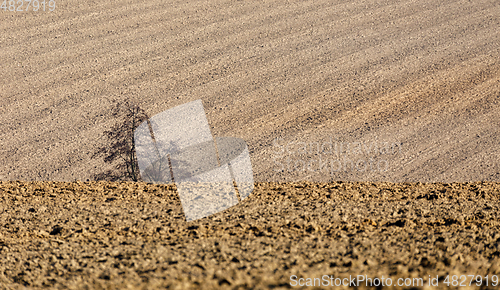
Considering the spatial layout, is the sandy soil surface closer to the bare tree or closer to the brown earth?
the brown earth

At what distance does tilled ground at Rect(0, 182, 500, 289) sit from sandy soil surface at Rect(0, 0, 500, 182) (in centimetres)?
365

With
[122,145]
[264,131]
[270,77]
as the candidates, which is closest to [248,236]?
[264,131]

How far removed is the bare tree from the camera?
13461mm

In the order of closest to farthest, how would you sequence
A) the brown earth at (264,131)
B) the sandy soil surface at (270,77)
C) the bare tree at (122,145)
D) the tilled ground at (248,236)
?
1. the tilled ground at (248,236)
2. the brown earth at (264,131)
3. the bare tree at (122,145)
4. the sandy soil surface at (270,77)

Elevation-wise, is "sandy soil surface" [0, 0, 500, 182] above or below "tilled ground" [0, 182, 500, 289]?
above

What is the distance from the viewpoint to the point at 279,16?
2219cm

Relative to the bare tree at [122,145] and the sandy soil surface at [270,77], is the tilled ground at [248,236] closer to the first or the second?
the bare tree at [122,145]

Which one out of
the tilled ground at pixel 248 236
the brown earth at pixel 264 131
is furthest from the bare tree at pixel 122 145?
the tilled ground at pixel 248 236

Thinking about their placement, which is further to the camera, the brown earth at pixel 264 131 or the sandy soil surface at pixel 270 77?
the sandy soil surface at pixel 270 77

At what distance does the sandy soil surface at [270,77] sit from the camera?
1405cm

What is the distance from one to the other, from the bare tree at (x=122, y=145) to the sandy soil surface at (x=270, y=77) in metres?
0.42

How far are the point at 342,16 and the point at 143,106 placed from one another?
1308 cm

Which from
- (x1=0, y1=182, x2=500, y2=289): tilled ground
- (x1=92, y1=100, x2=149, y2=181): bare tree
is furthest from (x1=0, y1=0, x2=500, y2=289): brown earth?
(x1=92, y1=100, x2=149, y2=181): bare tree

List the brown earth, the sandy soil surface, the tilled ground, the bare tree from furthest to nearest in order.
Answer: the sandy soil surface < the bare tree < the brown earth < the tilled ground
